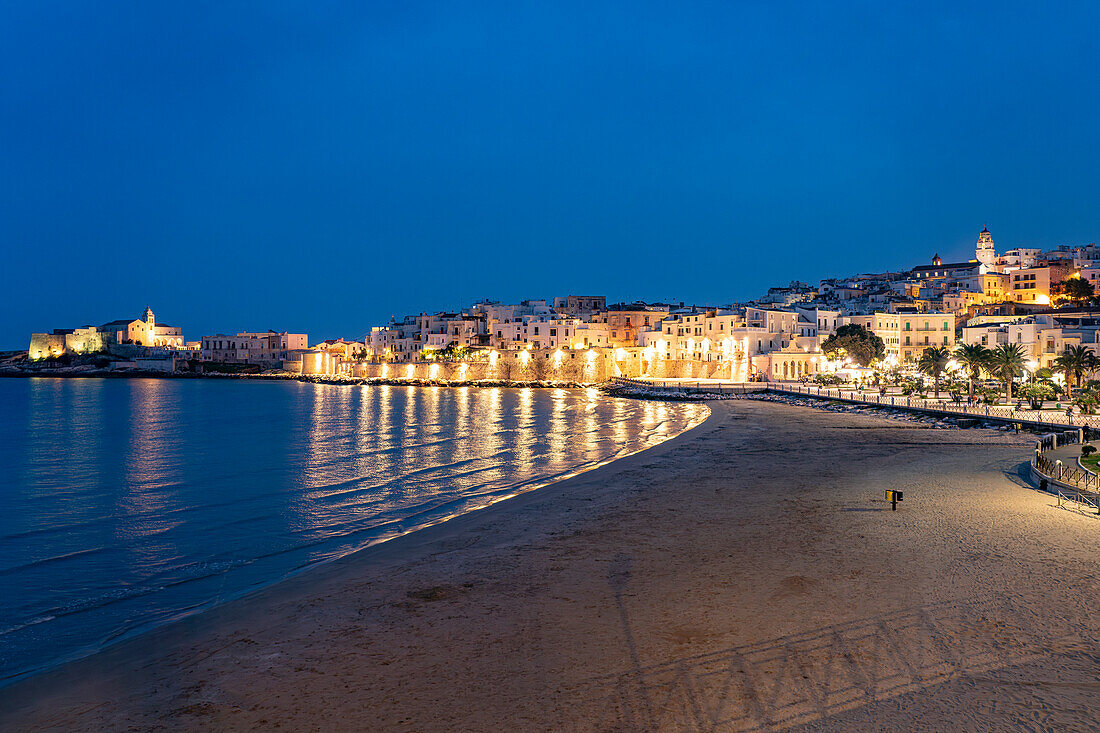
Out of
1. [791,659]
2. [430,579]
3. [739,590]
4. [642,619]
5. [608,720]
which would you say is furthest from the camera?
[430,579]

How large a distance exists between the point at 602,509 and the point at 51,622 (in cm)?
1020

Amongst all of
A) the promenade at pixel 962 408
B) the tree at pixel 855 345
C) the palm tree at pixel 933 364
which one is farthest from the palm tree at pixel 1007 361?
the tree at pixel 855 345

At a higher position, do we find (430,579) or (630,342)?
(630,342)

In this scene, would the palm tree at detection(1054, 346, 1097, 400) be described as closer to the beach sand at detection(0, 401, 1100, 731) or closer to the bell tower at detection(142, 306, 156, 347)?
the beach sand at detection(0, 401, 1100, 731)

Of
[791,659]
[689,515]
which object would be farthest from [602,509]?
[791,659]

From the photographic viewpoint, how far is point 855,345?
224 ft

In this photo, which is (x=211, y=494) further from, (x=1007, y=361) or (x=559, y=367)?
(x=559, y=367)

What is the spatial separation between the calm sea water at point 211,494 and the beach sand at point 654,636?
165 centimetres

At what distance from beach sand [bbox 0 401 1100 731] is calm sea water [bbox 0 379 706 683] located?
1647 millimetres

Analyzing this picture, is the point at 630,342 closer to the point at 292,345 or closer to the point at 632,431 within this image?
the point at 632,431

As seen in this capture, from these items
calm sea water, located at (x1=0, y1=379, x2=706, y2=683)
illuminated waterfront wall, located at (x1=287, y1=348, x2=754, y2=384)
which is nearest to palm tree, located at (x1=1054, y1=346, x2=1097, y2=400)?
calm sea water, located at (x1=0, y1=379, x2=706, y2=683)

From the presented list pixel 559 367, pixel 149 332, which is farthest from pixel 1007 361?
pixel 149 332

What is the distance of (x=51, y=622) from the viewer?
9.66 metres

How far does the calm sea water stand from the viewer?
35.1 feet
